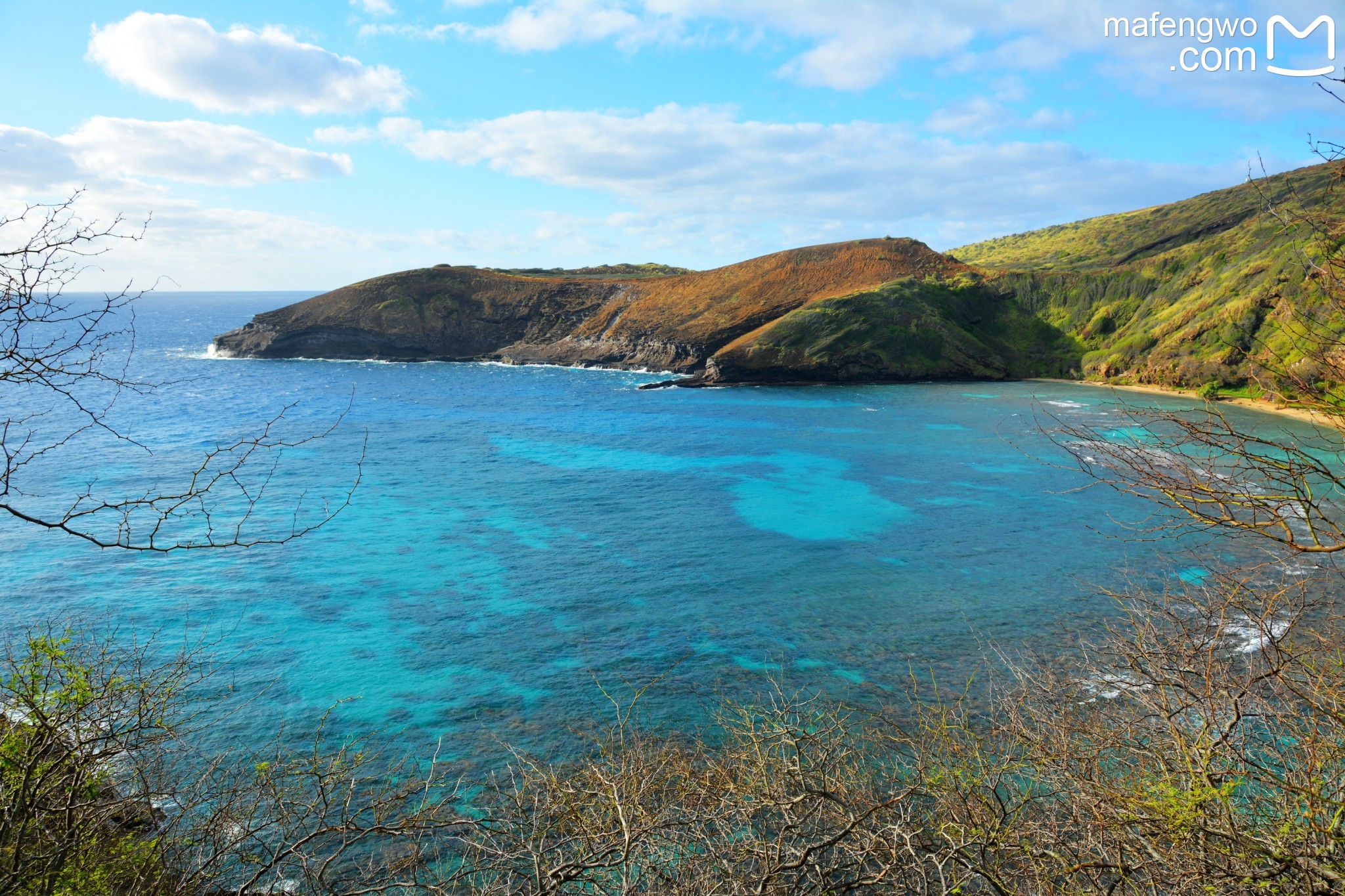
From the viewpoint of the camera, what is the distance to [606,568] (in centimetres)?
2833

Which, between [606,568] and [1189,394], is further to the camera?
[1189,394]

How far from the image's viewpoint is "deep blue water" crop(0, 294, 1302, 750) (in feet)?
67.3

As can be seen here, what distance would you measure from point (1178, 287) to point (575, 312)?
80735 millimetres

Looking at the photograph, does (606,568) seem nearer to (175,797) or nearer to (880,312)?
(175,797)

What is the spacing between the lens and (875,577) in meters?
27.6

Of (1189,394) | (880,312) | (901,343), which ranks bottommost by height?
(1189,394)

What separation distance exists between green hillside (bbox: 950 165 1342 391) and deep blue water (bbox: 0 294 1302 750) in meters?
22.5

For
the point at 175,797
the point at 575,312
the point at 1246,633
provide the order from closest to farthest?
the point at 175,797
the point at 1246,633
the point at 575,312

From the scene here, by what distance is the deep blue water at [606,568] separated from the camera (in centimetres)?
2052

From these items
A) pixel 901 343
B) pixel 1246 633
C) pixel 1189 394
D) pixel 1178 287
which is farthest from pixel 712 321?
pixel 1246 633

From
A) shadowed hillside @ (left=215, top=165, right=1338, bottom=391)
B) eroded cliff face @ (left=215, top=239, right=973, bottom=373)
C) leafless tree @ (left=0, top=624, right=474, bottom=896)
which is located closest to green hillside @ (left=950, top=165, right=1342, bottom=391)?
shadowed hillside @ (left=215, top=165, right=1338, bottom=391)

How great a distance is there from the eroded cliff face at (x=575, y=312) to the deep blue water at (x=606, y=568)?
49207 millimetres

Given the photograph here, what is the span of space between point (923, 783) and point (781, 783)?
199 centimetres

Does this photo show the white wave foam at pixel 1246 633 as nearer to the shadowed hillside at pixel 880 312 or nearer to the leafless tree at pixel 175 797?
the leafless tree at pixel 175 797
